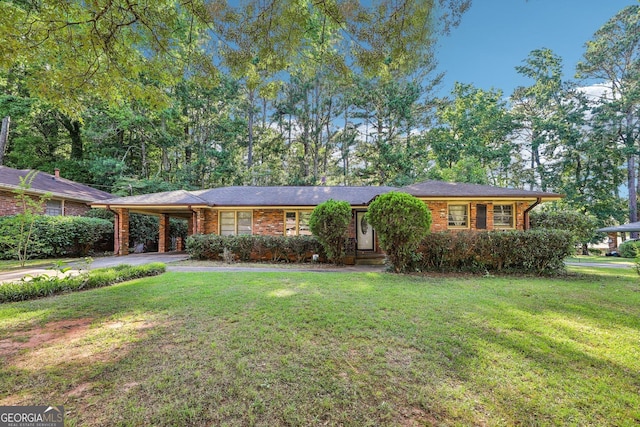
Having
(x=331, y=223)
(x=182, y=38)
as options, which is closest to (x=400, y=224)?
(x=331, y=223)

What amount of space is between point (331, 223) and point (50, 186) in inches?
593

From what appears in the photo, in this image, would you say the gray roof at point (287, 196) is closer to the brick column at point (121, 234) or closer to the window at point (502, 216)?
the brick column at point (121, 234)

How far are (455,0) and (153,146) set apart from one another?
83.7ft

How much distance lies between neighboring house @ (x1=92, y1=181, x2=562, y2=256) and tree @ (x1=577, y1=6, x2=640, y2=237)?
17.3m

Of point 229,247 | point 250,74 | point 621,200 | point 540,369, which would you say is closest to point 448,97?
point 621,200

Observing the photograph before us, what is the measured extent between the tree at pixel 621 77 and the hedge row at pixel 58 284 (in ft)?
103

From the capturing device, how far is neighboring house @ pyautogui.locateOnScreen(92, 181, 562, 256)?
12.4 meters

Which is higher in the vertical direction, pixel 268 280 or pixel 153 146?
pixel 153 146

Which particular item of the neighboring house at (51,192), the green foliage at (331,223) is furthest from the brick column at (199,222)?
the green foliage at (331,223)

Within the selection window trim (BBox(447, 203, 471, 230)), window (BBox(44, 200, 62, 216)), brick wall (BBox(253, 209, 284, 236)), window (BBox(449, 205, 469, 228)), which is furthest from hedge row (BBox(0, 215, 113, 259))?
window (BBox(449, 205, 469, 228))

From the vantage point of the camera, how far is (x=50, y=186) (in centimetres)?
1466

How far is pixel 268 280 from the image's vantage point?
6.89 m

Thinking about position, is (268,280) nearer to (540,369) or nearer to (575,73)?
(540,369)

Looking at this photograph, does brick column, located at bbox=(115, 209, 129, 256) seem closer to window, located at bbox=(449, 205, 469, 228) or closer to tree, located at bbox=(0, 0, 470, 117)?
tree, located at bbox=(0, 0, 470, 117)
